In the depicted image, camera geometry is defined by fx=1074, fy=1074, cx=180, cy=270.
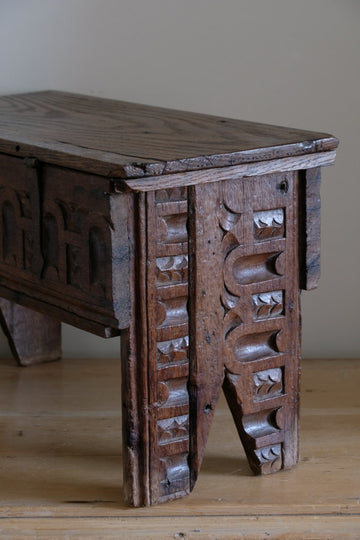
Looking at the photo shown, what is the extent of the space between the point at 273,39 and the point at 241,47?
2.7 inches

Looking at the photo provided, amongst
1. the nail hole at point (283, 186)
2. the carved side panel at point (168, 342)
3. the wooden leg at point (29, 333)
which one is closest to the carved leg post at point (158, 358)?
the carved side panel at point (168, 342)

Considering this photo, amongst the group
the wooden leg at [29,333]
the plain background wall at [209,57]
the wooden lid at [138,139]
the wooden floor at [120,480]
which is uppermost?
the plain background wall at [209,57]

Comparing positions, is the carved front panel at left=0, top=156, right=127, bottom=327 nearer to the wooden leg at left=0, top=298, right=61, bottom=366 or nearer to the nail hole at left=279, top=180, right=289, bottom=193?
the nail hole at left=279, top=180, right=289, bottom=193

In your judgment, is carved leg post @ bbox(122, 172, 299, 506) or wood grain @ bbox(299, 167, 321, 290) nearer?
carved leg post @ bbox(122, 172, 299, 506)

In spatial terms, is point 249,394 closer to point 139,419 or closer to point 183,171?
point 139,419

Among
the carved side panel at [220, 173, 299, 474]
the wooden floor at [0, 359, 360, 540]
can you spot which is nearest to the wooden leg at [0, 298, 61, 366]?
the wooden floor at [0, 359, 360, 540]

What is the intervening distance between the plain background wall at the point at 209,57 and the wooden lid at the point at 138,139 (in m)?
0.21

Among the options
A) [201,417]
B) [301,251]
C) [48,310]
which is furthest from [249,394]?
[48,310]

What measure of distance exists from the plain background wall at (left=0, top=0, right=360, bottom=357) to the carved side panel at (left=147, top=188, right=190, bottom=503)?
29.3 inches

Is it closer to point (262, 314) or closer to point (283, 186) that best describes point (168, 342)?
point (262, 314)

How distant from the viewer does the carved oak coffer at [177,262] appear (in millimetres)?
1549

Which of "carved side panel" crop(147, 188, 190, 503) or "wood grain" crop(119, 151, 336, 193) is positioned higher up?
"wood grain" crop(119, 151, 336, 193)

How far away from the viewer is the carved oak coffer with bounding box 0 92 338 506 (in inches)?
61.0

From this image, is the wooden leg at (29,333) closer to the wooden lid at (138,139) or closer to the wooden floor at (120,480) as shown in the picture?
the wooden floor at (120,480)
